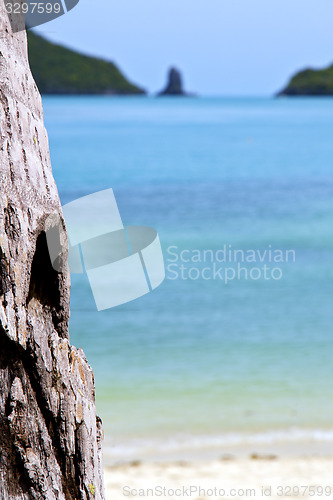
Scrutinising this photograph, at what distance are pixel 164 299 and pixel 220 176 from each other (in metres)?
17.9

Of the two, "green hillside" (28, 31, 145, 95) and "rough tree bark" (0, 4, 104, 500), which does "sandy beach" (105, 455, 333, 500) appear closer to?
"rough tree bark" (0, 4, 104, 500)

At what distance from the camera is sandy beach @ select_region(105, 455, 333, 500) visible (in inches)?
182

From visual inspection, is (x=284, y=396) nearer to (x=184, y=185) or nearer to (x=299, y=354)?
(x=299, y=354)

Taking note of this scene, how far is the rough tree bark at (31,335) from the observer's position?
1388 millimetres

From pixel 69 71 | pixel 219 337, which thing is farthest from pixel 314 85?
pixel 219 337

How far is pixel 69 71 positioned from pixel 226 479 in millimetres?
86711

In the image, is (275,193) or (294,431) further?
(275,193)

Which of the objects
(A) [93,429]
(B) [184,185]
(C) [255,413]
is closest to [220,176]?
(B) [184,185]

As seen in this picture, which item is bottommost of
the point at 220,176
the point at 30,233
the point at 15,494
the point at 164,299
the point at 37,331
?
the point at 220,176

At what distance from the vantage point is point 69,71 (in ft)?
282

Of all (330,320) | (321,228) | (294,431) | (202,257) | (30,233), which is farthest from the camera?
(321,228)

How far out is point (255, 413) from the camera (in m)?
6.11

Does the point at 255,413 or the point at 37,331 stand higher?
the point at 37,331

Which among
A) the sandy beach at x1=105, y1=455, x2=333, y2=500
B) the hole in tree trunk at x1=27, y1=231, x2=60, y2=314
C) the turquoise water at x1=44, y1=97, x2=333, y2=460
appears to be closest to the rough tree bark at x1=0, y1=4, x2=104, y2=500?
the hole in tree trunk at x1=27, y1=231, x2=60, y2=314
